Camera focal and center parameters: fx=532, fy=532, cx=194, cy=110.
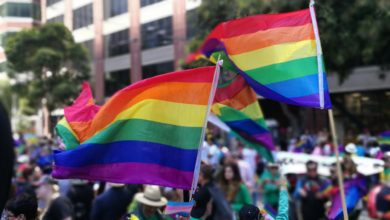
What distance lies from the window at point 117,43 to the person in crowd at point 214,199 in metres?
9.69

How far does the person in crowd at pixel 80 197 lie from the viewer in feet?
24.2

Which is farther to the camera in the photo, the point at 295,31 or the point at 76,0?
the point at 76,0

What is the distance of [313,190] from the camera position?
7.57 m

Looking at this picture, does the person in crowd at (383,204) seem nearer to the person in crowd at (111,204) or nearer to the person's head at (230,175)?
the person in crowd at (111,204)

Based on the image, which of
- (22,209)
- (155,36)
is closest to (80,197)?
(22,209)

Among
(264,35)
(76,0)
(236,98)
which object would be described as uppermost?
(76,0)

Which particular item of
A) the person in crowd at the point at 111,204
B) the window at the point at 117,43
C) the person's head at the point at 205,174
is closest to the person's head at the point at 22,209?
the person in crowd at the point at 111,204

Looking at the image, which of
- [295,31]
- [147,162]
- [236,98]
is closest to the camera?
[147,162]

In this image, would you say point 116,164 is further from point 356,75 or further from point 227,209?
point 356,75

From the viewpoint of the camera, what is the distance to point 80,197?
740cm

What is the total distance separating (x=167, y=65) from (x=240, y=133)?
19.7 meters

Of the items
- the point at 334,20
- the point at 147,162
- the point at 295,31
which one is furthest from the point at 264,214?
the point at 334,20

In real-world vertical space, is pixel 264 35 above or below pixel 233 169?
above

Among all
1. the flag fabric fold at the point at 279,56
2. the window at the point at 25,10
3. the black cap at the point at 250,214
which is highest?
the window at the point at 25,10
